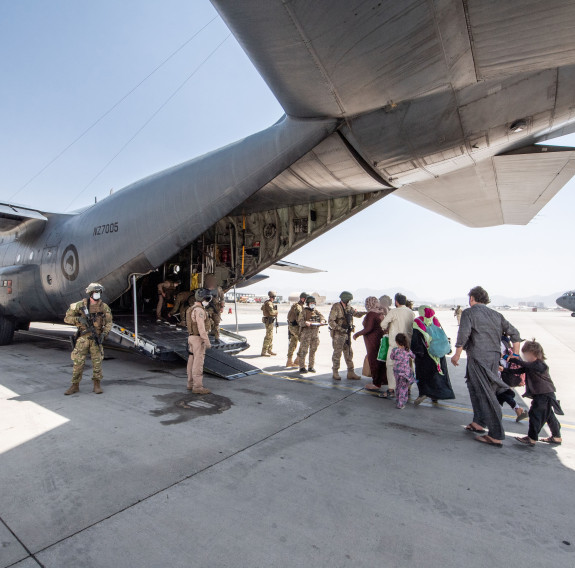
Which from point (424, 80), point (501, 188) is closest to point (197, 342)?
point (424, 80)

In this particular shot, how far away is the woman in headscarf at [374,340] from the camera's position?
20.4ft

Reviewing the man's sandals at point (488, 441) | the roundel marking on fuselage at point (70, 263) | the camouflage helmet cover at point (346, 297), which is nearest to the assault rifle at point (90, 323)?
the roundel marking on fuselage at point (70, 263)

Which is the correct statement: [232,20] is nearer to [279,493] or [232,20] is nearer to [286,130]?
[286,130]

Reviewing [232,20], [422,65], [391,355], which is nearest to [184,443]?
[391,355]

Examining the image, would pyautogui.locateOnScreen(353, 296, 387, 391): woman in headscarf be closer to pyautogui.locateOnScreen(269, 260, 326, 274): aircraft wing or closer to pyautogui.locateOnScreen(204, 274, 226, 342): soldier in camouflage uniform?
pyautogui.locateOnScreen(204, 274, 226, 342): soldier in camouflage uniform

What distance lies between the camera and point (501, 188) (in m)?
6.21

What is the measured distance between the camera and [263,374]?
24.5 ft

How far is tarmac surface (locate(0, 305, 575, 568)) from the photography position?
2223 mm

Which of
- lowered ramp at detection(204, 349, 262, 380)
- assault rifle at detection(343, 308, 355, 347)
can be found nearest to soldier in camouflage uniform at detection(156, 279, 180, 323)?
lowered ramp at detection(204, 349, 262, 380)

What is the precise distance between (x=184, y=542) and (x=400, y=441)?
107 inches

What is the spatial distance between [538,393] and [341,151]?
429cm

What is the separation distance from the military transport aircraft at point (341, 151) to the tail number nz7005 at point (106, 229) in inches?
1.9

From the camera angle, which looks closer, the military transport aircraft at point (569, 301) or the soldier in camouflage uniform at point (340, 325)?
the soldier in camouflage uniform at point (340, 325)

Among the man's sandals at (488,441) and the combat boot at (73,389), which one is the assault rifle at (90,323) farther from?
the man's sandals at (488,441)
